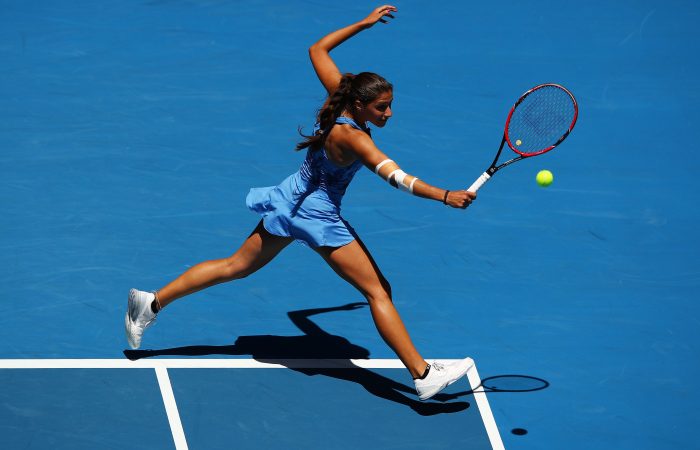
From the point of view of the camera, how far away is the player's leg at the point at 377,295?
6.59 metres

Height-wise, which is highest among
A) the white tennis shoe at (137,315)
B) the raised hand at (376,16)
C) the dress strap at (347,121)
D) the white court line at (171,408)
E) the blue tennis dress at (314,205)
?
the raised hand at (376,16)

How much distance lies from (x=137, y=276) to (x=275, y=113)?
2.83 meters

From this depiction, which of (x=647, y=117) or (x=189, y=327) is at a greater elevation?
(x=647, y=117)

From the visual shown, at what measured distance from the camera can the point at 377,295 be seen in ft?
21.8

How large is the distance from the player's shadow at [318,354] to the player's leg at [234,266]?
0.45 meters

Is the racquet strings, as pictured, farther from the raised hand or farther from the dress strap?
the dress strap

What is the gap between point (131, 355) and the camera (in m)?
7.22

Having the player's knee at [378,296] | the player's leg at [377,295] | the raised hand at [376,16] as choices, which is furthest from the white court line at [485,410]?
the raised hand at [376,16]

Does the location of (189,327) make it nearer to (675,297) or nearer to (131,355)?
(131,355)

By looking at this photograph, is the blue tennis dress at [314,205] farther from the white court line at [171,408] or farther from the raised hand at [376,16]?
the white court line at [171,408]

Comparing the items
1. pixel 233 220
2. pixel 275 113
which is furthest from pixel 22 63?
pixel 233 220

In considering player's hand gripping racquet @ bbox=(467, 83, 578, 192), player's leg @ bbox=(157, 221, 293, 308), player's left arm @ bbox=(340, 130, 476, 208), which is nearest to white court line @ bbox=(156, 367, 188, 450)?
player's leg @ bbox=(157, 221, 293, 308)

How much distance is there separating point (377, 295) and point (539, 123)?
67.6 inches

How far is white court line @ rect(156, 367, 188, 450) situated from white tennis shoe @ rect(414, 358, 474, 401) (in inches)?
54.4
